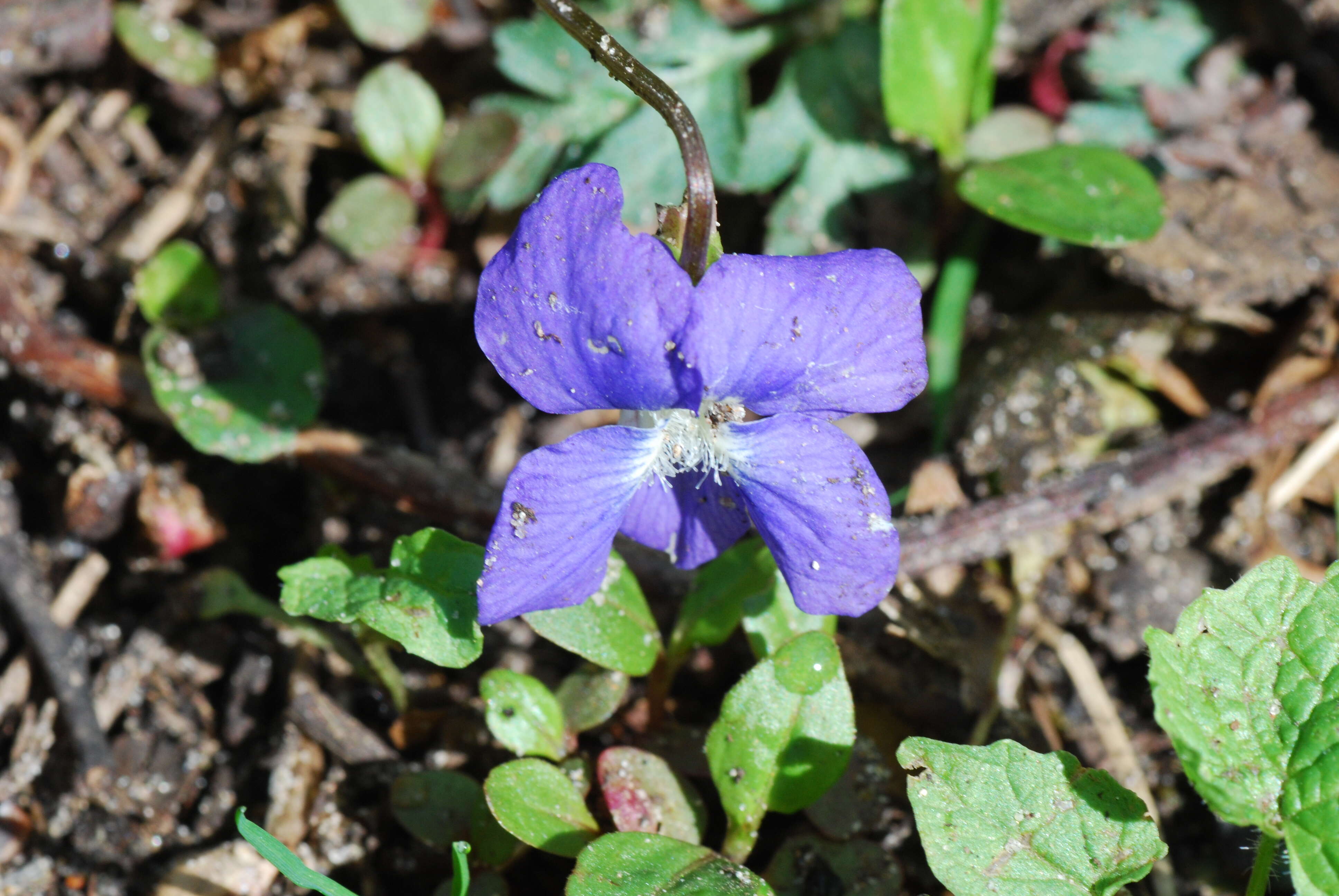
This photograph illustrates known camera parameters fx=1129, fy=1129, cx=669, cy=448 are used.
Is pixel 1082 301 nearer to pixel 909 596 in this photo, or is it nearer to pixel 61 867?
pixel 909 596

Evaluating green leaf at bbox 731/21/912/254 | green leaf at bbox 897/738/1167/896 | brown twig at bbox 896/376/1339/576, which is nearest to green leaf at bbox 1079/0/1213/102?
green leaf at bbox 731/21/912/254

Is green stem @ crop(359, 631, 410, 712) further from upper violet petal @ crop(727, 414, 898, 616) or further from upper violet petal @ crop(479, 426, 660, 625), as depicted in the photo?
upper violet petal @ crop(727, 414, 898, 616)

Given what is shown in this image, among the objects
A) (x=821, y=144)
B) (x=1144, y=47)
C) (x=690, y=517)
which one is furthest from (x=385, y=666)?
(x=1144, y=47)

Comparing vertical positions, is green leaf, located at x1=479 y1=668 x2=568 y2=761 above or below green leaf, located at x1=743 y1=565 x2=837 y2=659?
below

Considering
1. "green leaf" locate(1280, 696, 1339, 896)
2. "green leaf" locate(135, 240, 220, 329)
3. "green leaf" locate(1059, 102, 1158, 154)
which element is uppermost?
"green leaf" locate(1059, 102, 1158, 154)

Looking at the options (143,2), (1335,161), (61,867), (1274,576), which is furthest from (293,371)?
(1335,161)
